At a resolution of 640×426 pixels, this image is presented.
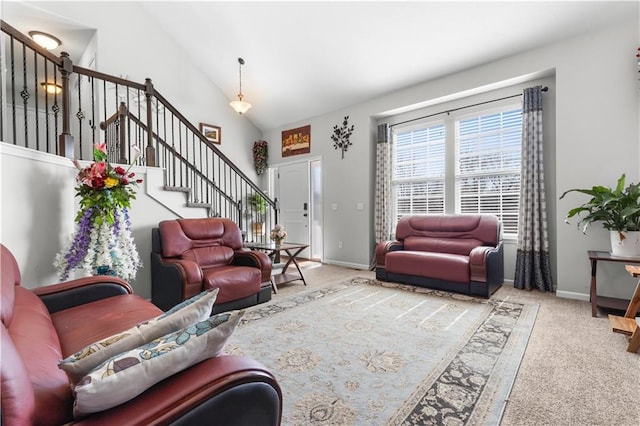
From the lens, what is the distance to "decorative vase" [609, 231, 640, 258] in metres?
2.84

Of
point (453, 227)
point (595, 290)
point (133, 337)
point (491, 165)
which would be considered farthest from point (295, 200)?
point (133, 337)

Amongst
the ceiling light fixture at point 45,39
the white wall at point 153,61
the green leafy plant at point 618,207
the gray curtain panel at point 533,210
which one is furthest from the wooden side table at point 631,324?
the ceiling light fixture at point 45,39

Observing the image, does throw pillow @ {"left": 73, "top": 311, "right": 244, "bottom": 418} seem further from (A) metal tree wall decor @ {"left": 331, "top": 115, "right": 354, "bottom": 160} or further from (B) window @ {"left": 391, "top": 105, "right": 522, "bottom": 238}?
(A) metal tree wall decor @ {"left": 331, "top": 115, "right": 354, "bottom": 160}

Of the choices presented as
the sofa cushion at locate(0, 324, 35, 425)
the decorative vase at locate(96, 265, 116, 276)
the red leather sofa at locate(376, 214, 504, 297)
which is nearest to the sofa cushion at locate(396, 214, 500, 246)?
the red leather sofa at locate(376, 214, 504, 297)

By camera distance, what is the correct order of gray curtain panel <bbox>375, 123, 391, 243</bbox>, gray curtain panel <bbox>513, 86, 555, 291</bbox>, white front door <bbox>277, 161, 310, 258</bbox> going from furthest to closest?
white front door <bbox>277, 161, 310, 258</bbox> → gray curtain panel <bbox>375, 123, 391, 243</bbox> → gray curtain panel <bbox>513, 86, 555, 291</bbox>

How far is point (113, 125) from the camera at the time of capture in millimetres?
4438

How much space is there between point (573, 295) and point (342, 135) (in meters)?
4.14

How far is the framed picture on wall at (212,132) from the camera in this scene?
6117 mm

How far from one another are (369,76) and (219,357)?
15.8 feet

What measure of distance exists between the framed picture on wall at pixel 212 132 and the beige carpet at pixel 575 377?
19.9ft

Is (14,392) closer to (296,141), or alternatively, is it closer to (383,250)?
(383,250)

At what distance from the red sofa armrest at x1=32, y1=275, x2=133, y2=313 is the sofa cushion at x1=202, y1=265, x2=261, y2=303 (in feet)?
2.77

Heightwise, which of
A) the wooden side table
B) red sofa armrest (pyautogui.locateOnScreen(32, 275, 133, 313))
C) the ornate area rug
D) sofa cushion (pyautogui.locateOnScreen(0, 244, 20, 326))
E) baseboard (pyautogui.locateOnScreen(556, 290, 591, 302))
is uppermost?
sofa cushion (pyautogui.locateOnScreen(0, 244, 20, 326))

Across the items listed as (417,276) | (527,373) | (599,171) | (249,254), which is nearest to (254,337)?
(249,254)
